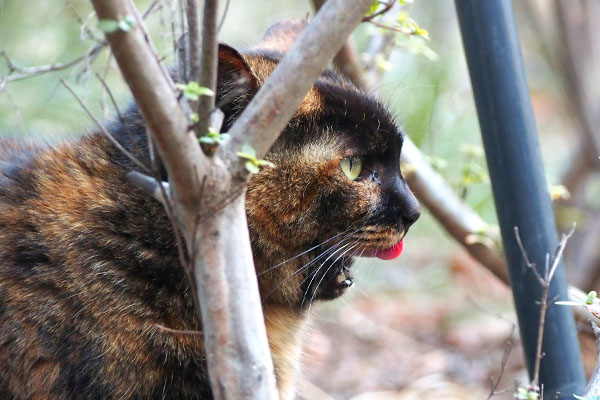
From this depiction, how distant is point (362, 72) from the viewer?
2863mm

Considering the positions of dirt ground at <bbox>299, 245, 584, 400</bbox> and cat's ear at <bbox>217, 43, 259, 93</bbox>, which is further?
dirt ground at <bbox>299, 245, 584, 400</bbox>

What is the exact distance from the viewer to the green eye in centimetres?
200

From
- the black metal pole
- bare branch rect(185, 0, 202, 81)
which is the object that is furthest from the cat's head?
bare branch rect(185, 0, 202, 81)

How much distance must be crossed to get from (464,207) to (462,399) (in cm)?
123

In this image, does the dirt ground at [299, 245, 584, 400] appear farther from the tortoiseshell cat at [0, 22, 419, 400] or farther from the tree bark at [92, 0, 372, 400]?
the tree bark at [92, 0, 372, 400]

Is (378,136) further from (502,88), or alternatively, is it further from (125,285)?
(125,285)

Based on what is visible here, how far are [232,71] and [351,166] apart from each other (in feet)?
1.40

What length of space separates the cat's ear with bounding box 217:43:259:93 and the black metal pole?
58 centimetres

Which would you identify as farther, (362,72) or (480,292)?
(480,292)

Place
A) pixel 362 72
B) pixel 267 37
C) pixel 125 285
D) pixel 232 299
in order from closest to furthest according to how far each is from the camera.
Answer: pixel 232 299 < pixel 125 285 < pixel 267 37 < pixel 362 72

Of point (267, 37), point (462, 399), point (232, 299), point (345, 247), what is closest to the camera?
point (232, 299)

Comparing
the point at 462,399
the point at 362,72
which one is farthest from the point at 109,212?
the point at 462,399

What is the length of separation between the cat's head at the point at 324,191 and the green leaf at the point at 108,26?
79cm

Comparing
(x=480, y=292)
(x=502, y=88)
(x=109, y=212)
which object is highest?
(x=502, y=88)
